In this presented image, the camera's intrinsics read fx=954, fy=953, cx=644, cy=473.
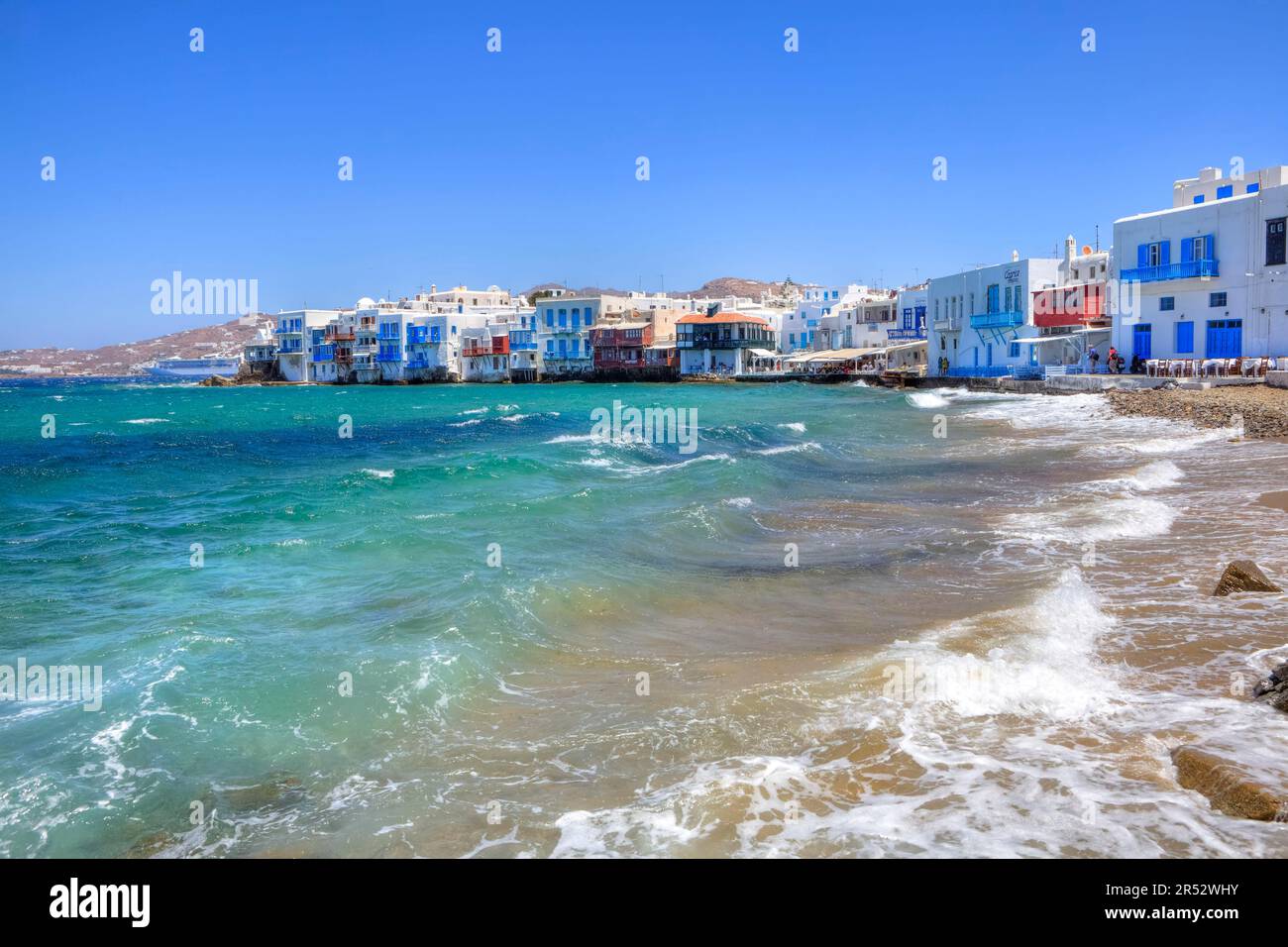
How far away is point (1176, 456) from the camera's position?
2239cm

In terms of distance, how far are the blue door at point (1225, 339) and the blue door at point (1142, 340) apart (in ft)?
10.7

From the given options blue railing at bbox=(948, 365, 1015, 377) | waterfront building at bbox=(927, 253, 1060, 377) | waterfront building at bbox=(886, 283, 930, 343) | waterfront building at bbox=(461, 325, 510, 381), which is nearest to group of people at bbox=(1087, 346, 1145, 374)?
waterfront building at bbox=(927, 253, 1060, 377)

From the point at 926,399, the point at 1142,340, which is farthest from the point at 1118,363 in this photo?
the point at 926,399

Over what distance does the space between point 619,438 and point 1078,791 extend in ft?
94.2

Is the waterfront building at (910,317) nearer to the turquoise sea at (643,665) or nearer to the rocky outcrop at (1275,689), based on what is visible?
the turquoise sea at (643,665)

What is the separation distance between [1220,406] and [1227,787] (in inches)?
1072

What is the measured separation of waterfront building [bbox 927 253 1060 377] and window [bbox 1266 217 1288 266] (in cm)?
1613

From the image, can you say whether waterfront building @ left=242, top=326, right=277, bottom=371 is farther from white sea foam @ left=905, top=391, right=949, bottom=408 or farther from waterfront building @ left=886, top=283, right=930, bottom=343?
white sea foam @ left=905, top=391, right=949, bottom=408

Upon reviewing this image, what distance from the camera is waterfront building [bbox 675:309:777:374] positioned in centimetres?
8512

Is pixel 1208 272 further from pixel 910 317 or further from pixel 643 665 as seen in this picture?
pixel 910 317

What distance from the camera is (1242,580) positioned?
33.7 feet

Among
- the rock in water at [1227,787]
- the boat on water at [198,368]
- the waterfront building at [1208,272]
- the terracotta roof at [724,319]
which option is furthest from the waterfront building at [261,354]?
the rock in water at [1227,787]
